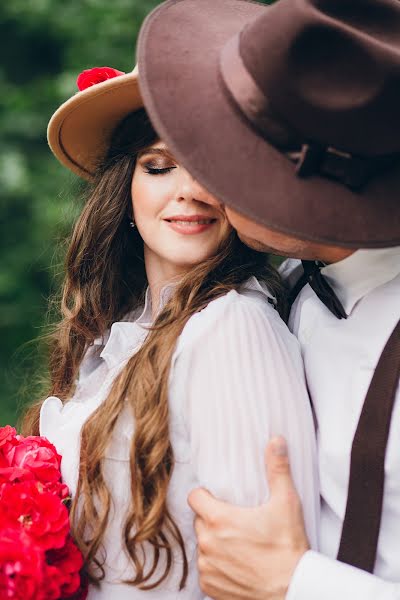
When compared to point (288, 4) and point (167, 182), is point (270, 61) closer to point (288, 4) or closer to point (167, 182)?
point (288, 4)

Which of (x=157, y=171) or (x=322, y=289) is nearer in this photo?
(x=322, y=289)

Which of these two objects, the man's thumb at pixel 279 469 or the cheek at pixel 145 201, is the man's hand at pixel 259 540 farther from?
the cheek at pixel 145 201

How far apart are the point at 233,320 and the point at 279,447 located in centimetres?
35

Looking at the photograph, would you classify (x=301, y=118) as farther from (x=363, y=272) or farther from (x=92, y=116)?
(x=92, y=116)

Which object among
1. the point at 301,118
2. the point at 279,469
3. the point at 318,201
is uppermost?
the point at 301,118

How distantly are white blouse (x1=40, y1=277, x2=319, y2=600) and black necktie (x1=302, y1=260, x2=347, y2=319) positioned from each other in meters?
0.13

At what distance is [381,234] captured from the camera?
1762mm

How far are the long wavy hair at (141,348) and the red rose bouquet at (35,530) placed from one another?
84 mm

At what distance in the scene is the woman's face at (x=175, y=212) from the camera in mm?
2488

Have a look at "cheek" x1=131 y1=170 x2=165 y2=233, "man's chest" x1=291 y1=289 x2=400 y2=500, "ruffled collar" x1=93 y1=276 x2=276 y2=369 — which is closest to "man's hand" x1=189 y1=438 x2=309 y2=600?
"man's chest" x1=291 y1=289 x2=400 y2=500

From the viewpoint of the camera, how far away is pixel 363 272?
6.79ft

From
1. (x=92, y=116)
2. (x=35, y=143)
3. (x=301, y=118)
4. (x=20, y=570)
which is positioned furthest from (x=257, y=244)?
(x=35, y=143)

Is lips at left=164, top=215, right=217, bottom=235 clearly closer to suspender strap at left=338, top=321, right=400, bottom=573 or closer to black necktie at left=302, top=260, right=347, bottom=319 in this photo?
black necktie at left=302, top=260, right=347, bottom=319

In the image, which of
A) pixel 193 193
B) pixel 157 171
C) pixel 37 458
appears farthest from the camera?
pixel 157 171
